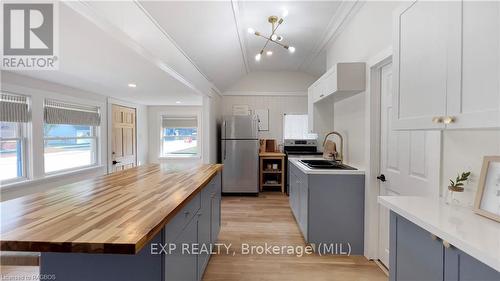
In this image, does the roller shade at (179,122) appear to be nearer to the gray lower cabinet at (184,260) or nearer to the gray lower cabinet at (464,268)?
the gray lower cabinet at (184,260)

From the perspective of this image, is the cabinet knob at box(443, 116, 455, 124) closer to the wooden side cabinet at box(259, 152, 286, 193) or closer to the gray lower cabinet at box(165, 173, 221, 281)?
the gray lower cabinet at box(165, 173, 221, 281)

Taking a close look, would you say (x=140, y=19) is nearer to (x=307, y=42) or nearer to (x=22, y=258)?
(x=22, y=258)

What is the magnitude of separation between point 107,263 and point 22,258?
38 cm

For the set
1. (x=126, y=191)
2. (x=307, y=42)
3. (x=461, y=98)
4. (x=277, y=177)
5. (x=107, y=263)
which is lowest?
(x=277, y=177)

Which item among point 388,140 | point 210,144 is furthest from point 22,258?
point 210,144

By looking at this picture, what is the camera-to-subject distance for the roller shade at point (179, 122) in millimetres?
6387

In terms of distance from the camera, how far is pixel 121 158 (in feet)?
17.0

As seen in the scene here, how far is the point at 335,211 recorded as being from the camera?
2.56m

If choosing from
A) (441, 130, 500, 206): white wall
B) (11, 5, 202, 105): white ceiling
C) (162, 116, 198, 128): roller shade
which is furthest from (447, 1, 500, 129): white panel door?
(162, 116, 198, 128): roller shade

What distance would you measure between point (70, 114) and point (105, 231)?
3800mm

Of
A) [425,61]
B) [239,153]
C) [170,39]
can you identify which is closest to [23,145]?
[170,39]

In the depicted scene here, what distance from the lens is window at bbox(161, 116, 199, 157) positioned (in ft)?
21.0

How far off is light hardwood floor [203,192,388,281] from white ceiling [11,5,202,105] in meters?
2.18

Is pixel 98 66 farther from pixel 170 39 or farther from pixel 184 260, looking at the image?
pixel 184 260
